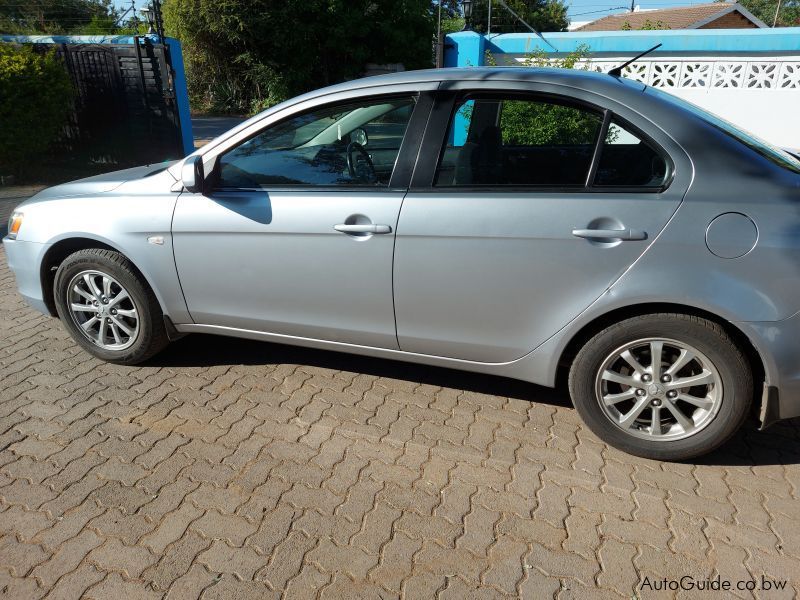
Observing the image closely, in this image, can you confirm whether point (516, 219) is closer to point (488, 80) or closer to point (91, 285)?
point (488, 80)

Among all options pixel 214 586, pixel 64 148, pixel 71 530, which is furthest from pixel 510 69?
pixel 64 148

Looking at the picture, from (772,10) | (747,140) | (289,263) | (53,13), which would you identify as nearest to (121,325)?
(289,263)

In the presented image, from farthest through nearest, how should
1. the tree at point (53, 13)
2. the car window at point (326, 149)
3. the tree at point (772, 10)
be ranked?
the tree at point (772, 10) < the tree at point (53, 13) < the car window at point (326, 149)

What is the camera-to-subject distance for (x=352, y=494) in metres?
2.83

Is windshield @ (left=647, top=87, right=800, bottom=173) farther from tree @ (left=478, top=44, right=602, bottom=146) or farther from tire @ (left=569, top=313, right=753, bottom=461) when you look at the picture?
tire @ (left=569, top=313, right=753, bottom=461)

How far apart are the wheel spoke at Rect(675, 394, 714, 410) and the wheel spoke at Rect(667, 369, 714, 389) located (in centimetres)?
6

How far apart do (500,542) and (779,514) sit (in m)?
1.20

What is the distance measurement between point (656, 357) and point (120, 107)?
11.3 m

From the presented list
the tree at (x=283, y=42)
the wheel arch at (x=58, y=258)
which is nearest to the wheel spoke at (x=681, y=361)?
the wheel arch at (x=58, y=258)

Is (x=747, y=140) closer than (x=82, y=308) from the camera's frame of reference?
Yes

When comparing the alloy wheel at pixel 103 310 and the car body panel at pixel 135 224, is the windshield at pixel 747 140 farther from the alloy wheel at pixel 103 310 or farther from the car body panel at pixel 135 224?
the alloy wheel at pixel 103 310

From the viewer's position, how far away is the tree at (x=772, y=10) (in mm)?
61516

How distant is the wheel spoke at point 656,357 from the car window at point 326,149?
4.91 ft

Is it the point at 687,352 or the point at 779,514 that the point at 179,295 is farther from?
the point at 779,514
